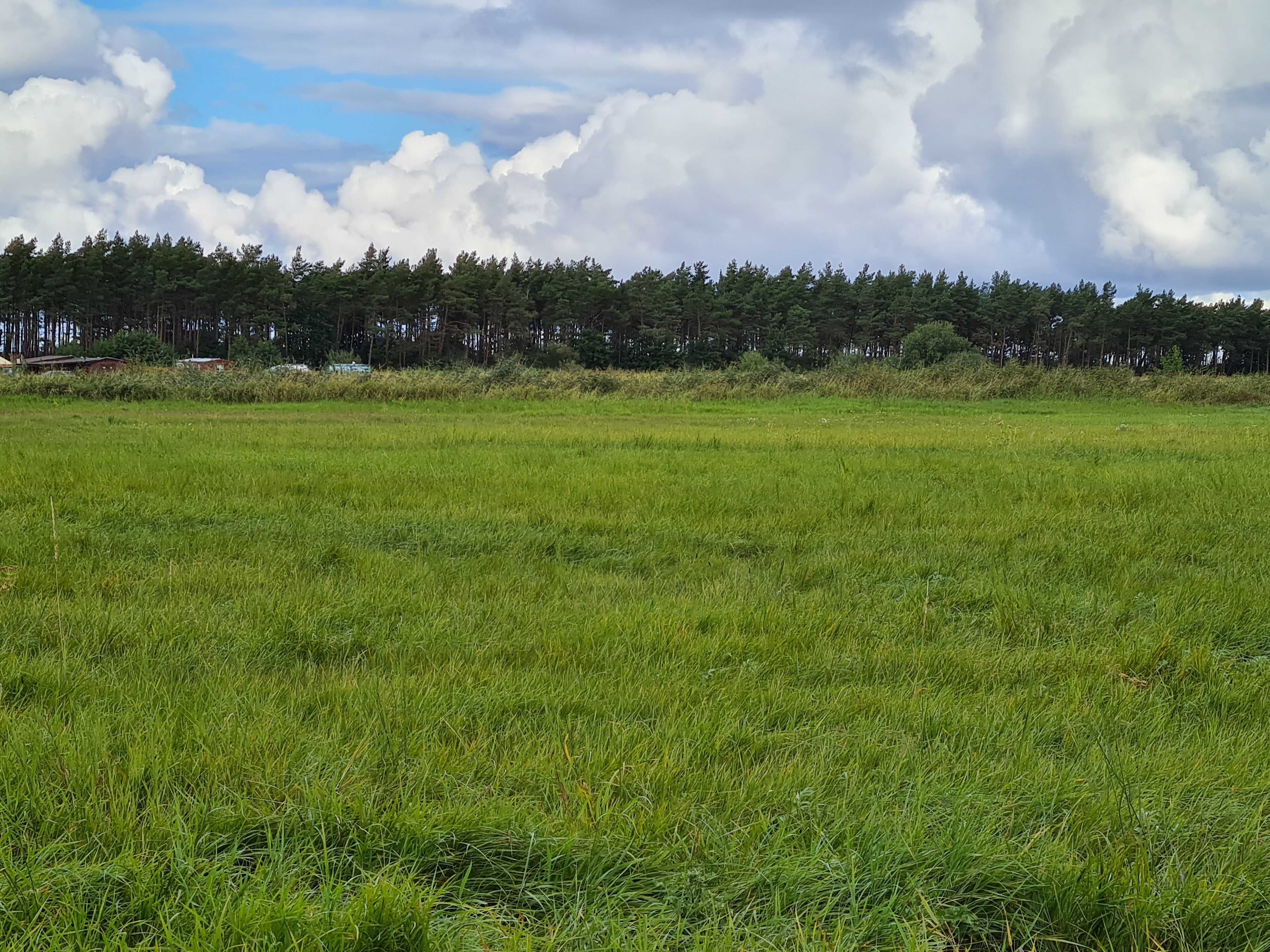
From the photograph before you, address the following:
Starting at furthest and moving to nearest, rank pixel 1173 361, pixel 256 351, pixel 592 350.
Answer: pixel 1173 361, pixel 592 350, pixel 256 351

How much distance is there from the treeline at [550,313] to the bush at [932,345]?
Result: 1250 cm

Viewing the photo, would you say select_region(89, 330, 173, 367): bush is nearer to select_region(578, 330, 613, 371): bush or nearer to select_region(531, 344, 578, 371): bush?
select_region(531, 344, 578, 371): bush

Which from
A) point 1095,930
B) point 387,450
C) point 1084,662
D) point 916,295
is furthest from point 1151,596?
point 916,295

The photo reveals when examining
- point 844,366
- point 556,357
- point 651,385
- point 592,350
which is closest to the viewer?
point 651,385

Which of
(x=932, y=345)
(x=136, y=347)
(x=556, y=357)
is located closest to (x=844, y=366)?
(x=932, y=345)

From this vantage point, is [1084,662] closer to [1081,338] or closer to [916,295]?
[916,295]

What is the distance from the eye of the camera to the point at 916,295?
3686 inches

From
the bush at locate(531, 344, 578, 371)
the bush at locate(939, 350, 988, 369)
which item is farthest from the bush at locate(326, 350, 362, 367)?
the bush at locate(939, 350, 988, 369)

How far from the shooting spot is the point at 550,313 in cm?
9206

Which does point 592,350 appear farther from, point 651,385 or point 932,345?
point 651,385

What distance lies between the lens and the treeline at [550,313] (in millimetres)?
81375

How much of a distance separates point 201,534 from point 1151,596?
22.0 feet

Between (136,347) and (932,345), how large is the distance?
6665 cm

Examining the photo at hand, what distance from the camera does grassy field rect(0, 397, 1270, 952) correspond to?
1987mm
